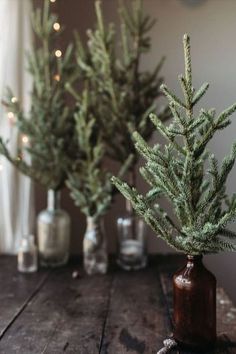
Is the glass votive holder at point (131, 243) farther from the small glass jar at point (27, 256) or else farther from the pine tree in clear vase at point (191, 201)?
the pine tree in clear vase at point (191, 201)

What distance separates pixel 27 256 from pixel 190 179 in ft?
2.67

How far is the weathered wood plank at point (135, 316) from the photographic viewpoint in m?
0.98

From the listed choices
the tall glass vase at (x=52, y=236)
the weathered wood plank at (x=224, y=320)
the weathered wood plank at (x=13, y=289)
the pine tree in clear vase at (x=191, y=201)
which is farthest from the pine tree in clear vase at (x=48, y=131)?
the pine tree in clear vase at (x=191, y=201)

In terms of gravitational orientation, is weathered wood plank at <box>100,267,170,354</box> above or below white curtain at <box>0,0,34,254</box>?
below

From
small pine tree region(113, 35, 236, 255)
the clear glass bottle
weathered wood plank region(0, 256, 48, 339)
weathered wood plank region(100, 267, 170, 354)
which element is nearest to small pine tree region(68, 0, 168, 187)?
the clear glass bottle

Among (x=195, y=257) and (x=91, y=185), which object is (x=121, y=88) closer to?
(x=91, y=185)

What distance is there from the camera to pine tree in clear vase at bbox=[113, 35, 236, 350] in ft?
2.94

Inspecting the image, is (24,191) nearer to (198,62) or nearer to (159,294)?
(159,294)

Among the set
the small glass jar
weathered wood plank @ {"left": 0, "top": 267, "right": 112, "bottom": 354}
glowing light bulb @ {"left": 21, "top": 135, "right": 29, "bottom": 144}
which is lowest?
weathered wood plank @ {"left": 0, "top": 267, "right": 112, "bottom": 354}

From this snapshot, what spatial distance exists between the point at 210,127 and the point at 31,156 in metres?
0.83

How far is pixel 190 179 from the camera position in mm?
915

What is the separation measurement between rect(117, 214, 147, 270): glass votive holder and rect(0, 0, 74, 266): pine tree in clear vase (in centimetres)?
20

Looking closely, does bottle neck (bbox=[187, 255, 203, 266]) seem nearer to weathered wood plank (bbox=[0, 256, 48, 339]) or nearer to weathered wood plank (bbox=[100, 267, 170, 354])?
weathered wood plank (bbox=[100, 267, 170, 354])

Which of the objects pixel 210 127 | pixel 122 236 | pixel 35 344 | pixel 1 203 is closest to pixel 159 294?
pixel 122 236
